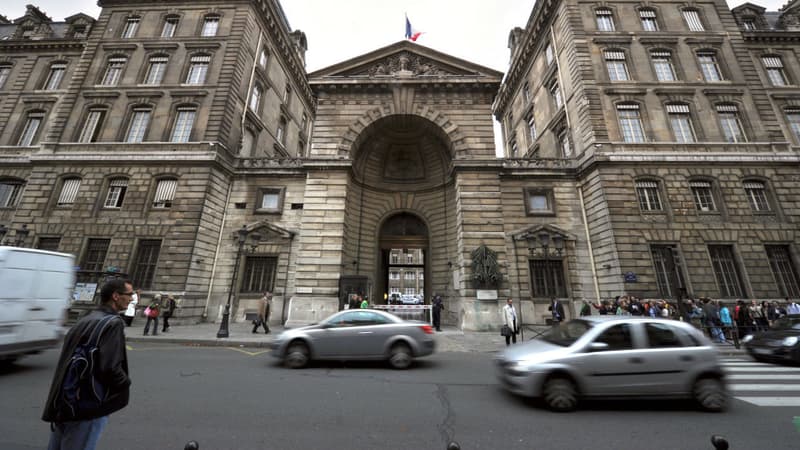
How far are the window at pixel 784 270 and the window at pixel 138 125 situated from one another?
120ft

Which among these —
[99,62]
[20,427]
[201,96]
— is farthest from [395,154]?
[99,62]

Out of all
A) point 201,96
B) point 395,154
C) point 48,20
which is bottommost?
point 395,154

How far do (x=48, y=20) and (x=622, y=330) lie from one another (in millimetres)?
44585

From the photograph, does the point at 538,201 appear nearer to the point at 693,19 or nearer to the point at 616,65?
the point at 616,65

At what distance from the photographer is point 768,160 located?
16.7 m

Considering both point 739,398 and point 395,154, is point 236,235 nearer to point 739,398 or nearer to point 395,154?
point 395,154

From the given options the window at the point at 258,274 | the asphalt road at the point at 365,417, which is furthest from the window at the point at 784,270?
the window at the point at 258,274

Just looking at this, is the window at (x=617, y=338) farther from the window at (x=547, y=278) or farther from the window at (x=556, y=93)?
the window at (x=556, y=93)

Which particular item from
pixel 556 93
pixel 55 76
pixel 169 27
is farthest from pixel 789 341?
pixel 55 76

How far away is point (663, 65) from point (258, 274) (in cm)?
2954

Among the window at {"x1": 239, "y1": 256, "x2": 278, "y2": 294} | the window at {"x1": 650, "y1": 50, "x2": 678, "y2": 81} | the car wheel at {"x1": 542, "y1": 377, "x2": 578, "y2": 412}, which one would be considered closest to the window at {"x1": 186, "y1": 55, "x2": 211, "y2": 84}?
the window at {"x1": 239, "y1": 256, "x2": 278, "y2": 294}

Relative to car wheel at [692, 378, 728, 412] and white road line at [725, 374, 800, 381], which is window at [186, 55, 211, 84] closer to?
car wheel at [692, 378, 728, 412]

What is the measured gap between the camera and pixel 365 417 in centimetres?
467

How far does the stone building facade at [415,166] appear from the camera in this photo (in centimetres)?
1588
